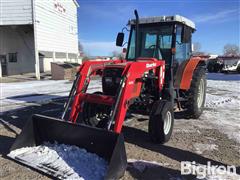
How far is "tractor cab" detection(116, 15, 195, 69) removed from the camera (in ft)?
22.0

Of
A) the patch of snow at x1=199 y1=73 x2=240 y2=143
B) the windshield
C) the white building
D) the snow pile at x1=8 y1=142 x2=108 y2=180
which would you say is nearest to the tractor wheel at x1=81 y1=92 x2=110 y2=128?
the snow pile at x1=8 y1=142 x2=108 y2=180

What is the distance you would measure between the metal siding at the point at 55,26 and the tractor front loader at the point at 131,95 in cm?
1735

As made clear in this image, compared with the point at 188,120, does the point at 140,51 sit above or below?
above

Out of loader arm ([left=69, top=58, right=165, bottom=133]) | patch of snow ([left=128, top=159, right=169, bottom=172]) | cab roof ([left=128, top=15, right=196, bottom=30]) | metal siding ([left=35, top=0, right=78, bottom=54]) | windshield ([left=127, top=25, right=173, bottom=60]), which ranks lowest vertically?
patch of snow ([left=128, top=159, right=169, bottom=172])

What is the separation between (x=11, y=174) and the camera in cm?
427

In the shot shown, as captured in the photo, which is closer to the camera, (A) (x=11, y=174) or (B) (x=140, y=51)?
(A) (x=11, y=174)

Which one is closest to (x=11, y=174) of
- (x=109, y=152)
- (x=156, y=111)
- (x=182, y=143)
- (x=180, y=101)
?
(x=109, y=152)

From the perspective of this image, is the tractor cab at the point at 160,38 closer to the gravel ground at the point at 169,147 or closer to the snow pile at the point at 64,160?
the gravel ground at the point at 169,147

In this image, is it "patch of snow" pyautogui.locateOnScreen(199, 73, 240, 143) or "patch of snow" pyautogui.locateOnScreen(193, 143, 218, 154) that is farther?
"patch of snow" pyautogui.locateOnScreen(199, 73, 240, 143)

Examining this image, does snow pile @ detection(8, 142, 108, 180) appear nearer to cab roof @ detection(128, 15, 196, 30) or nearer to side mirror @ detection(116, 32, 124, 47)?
side mirror @ detection(116, 32, 124, 47)

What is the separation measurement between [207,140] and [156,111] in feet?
4.28

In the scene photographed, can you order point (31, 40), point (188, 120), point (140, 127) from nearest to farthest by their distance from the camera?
point (140, 127) < point (188, 120) < point (31, 40)

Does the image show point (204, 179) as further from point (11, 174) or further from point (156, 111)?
point (11, 174)

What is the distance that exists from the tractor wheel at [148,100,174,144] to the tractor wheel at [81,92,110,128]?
105 centimetres
